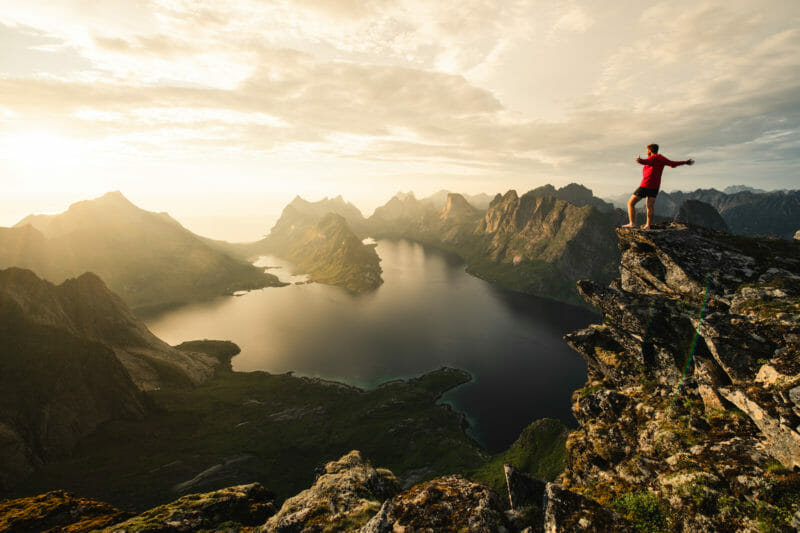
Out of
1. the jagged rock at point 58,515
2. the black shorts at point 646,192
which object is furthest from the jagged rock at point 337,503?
the black shorts at point 646,192

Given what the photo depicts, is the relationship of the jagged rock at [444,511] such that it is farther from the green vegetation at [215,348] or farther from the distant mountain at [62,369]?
the green vegetation at [215,348]

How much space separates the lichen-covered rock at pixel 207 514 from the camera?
63.6ft

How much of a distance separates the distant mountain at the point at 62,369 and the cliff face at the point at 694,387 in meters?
116

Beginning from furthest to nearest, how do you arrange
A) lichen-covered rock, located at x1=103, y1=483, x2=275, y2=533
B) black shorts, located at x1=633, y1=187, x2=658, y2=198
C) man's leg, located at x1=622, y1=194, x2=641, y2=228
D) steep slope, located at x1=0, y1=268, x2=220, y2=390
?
steep slope, located at x1=0, y1=268, x2=220, y2=390 → man's leg, located at x1=622, y1=194, x2=641, y2=228 → black shorts, located at x1=633, y1=187, x2=658, y2=198 → lichen-covered rock, located at x1=103, y1=483, x2=275, y2=533

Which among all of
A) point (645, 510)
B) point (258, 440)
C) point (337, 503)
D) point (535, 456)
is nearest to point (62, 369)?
point (258, 440)

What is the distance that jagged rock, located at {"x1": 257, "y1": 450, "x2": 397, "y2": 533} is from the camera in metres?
18.1

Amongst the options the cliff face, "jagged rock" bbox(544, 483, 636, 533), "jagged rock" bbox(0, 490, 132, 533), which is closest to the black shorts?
the cliff face

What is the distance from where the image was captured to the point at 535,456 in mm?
76438

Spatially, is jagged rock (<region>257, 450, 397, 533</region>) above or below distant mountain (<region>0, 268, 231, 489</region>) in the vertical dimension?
above

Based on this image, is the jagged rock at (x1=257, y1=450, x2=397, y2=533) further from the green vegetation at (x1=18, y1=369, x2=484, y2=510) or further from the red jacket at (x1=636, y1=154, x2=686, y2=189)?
the green vegetation at (x1=18, y1=369, x2=484, y2=510)

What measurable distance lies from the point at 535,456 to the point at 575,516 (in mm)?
78899

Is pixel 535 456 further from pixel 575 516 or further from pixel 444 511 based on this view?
pixel 575 516

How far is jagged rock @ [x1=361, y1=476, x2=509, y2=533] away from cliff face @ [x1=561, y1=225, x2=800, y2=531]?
21.4ft

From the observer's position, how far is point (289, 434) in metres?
92.9
